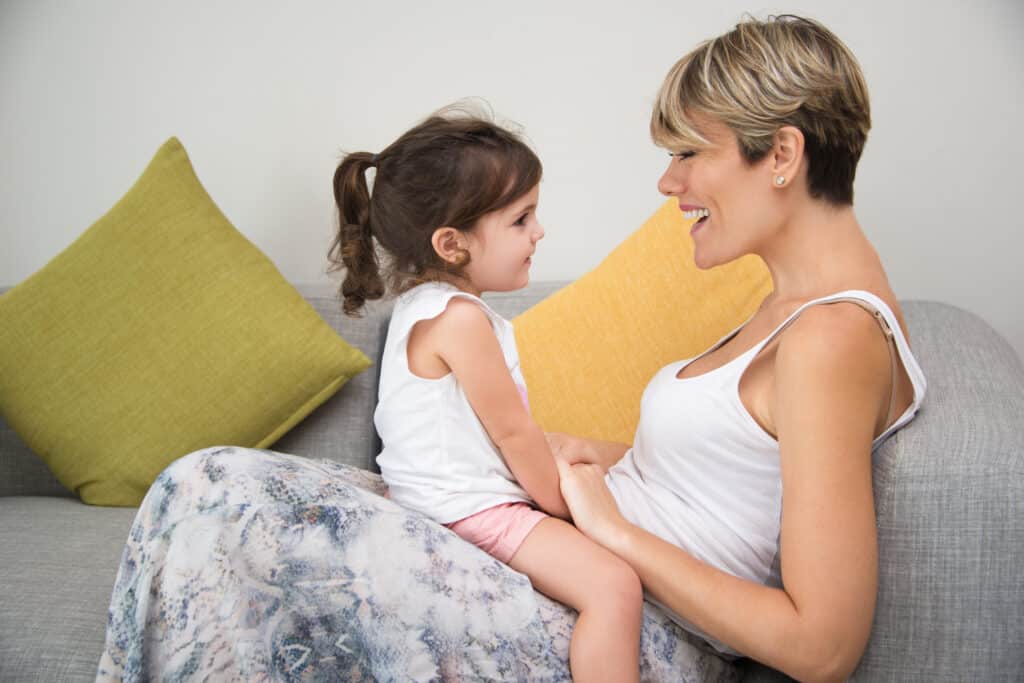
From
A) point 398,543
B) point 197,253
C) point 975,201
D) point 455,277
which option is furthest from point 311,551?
point 975,201

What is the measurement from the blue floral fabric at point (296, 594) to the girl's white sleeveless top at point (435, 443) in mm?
146

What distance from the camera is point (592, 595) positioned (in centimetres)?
119

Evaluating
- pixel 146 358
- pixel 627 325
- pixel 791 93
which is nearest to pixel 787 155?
pixel 791 93

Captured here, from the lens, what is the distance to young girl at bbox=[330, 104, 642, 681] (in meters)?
1.22

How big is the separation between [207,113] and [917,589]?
7.00 ft

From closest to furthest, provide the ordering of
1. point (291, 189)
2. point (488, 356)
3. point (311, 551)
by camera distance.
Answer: point (311, 551) → point (488, 356) → point (291, 189)

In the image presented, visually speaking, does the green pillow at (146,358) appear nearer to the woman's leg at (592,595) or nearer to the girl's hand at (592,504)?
the girl's hand at (592,504)

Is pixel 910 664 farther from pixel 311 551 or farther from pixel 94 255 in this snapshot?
pixel 94 255

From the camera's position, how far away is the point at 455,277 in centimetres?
152

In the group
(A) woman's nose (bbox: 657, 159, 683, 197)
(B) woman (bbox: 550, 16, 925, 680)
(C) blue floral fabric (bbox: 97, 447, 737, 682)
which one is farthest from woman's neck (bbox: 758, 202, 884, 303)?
(C) blue floral fabric (bbox: 97, 447, 737, 682)

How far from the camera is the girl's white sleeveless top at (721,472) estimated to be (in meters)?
1.23

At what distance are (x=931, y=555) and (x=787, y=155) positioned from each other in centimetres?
52

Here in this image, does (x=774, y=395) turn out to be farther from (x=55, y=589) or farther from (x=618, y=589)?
(x=55, y=589)

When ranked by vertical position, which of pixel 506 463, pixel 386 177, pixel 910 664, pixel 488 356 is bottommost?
pixel 910 664
